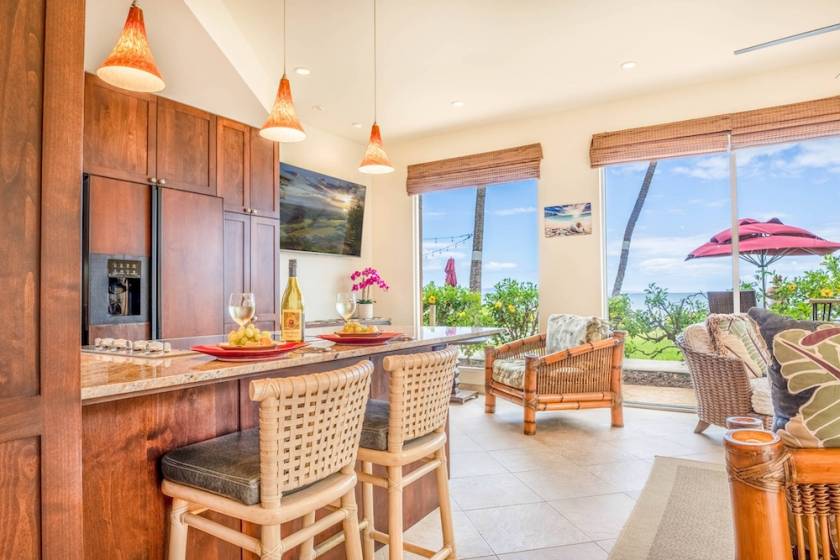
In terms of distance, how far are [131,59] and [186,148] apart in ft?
5.17

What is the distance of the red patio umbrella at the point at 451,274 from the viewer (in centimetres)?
566

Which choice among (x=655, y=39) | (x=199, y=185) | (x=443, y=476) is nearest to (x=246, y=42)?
(x=199, y=185)

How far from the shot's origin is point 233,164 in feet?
12.6

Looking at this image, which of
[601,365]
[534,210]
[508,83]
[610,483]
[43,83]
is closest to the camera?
[43,83]

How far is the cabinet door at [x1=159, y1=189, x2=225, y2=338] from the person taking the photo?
10.7 ft

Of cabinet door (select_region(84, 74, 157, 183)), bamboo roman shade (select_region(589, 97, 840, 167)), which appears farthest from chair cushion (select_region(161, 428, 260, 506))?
bamboo roman shade (select_region(589, 97, 840, 167))

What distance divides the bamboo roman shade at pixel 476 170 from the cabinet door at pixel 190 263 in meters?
2.61

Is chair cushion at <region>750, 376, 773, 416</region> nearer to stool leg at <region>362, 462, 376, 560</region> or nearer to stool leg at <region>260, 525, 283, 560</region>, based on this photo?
stool leg at <region>362, 462, 376, 560</region>

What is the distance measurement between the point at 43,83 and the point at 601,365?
382 cm

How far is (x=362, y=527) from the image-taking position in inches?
72.1

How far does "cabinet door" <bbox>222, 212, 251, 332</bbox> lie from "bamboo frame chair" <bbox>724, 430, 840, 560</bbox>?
3390 millimetres

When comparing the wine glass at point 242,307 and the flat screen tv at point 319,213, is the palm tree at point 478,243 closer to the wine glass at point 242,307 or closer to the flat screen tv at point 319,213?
the flat screen tv at point 319,213

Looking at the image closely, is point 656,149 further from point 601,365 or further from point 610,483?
point 610,483

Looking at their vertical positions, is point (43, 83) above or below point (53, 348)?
above
